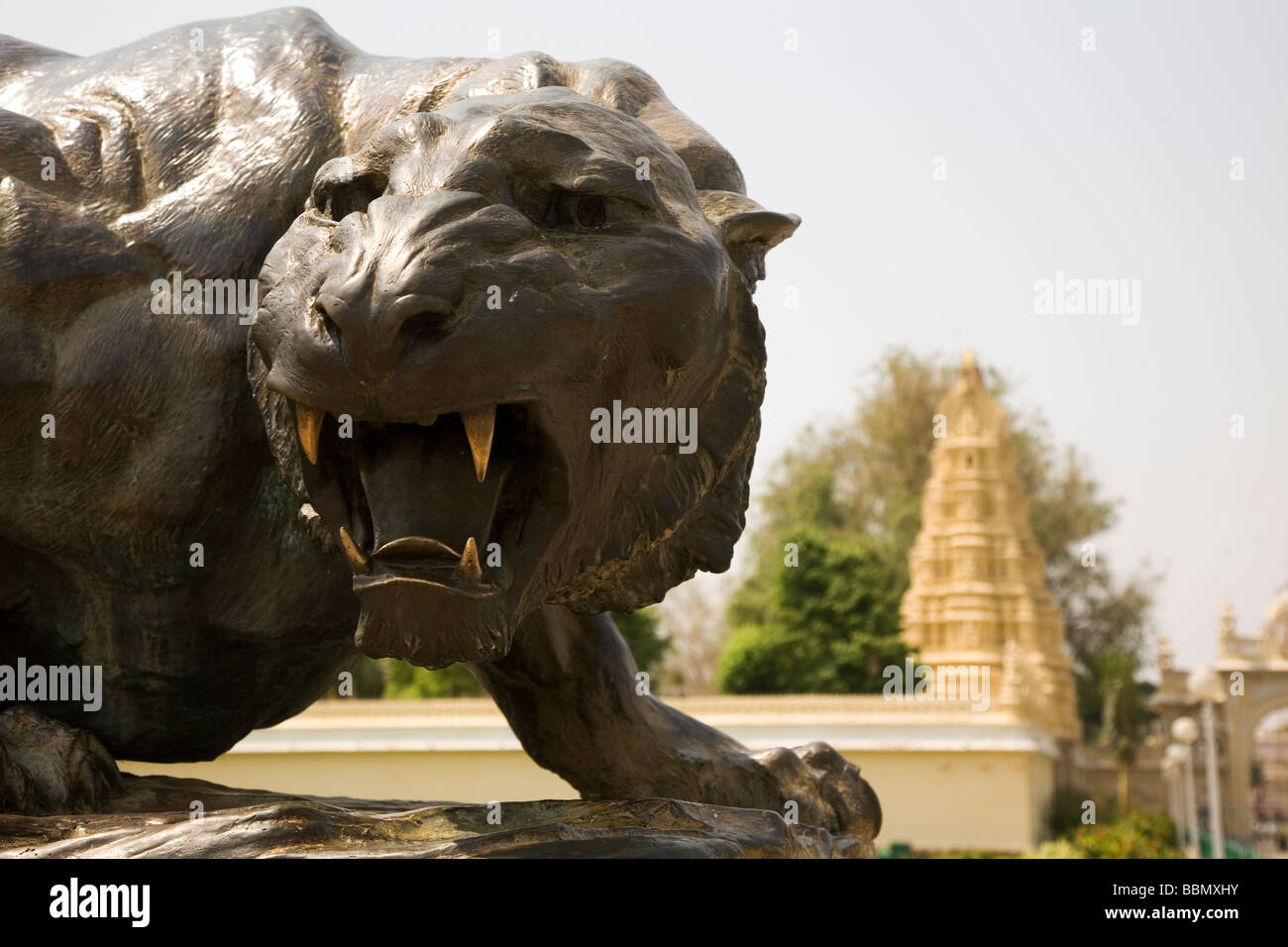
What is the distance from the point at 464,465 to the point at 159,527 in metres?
0.83

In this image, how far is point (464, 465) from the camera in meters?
2.58

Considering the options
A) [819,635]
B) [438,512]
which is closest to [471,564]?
[438,512]

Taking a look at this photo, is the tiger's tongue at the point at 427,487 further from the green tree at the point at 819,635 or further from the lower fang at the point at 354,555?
the green tree at the point at 819,635

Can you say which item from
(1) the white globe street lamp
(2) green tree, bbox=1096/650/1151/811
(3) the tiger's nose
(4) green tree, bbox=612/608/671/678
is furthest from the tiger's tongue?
(2) green tree, bbox=1096/650/1151/811

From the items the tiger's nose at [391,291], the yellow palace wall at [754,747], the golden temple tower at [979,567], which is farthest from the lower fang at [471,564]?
the golden temple tower at [979,567]

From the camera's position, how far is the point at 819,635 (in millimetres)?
31016

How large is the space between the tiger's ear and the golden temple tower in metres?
32.6

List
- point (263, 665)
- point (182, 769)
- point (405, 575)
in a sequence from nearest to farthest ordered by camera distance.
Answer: point (405, 575) < point (263, 665) < point (182, 769)

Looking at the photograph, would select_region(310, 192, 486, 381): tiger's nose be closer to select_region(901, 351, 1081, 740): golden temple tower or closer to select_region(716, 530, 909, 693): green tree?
select_region(716, 530, 909, 693): green tree

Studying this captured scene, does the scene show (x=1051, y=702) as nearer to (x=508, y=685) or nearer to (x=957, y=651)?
(x=957, y=651)

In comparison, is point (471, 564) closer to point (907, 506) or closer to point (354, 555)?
point (354, 555)

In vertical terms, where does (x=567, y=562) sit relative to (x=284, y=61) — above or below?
below

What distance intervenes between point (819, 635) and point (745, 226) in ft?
93.0

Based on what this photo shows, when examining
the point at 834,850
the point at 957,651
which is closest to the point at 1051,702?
the point at 957,651
